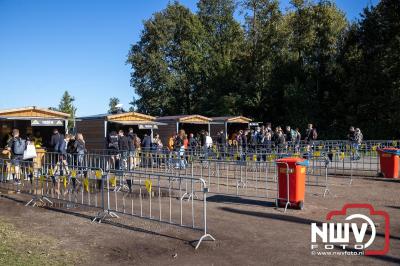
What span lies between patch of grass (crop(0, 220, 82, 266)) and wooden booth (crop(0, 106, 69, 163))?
9975 mm

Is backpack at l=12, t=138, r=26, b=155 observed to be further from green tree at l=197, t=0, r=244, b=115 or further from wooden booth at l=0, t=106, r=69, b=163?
green tree at l=197, t=0, r=244, b=115

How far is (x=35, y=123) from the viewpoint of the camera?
19.1 meters

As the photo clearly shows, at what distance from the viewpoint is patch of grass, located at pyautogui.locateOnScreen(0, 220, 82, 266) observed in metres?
6.55

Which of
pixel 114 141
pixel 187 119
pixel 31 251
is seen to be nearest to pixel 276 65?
pixel 187 119

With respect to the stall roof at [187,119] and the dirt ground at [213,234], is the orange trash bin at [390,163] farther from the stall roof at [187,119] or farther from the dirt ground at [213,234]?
the stall roof at [187,119]

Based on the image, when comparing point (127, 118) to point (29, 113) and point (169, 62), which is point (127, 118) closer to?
point (29, 113)

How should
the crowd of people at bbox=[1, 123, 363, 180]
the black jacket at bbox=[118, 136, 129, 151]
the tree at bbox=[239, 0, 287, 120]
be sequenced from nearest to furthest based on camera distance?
1. the crowd of people at bbox=[1, 123, 363, 180]
2. the black jacket at bbox=[118, 136, 129, 151]
3. the tree at bbox=[239, 0, 287, 120]

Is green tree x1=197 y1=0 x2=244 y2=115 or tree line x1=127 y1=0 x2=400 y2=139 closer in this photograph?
tree line x1=127 y1=0 x2=400 y2=139

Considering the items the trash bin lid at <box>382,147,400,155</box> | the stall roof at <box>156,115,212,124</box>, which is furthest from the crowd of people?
the trash bin lid at <box>382,147,400,155</box>

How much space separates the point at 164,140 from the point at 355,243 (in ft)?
67.6

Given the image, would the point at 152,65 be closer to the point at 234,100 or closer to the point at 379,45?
the point at 234,100

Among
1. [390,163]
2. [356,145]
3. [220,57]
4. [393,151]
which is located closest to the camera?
[393,151]

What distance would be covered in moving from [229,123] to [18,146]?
21.1 metres

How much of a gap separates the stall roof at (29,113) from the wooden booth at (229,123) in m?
12.2
